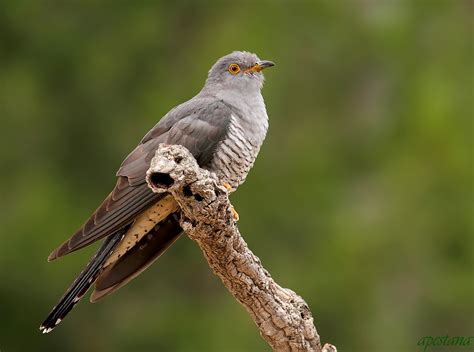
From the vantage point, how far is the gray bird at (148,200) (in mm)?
4355

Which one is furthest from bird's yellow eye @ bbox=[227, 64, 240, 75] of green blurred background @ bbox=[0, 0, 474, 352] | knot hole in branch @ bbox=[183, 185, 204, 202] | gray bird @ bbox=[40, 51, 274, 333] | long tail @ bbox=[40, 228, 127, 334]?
green blurred background @ bbox=[0, 0, 474, 352]

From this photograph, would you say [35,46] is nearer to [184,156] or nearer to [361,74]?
[361,74]

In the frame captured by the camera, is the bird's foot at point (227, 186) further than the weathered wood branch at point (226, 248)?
Yes

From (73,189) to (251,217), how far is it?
1770 mm

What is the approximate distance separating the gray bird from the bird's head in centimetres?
34

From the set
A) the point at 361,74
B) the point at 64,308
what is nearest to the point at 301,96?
the point at 361,74

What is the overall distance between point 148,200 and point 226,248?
22.3 inches

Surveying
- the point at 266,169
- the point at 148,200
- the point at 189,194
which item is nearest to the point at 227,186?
the point at 148,200

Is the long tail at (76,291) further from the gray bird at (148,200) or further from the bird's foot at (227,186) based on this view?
the bird's foot at (227,186)

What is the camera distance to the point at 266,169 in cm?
862

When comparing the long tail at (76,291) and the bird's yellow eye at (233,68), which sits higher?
the bird's yellow eye at (233,68)

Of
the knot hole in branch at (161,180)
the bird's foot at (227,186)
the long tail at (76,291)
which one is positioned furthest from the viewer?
the bird's foot at (227,186)

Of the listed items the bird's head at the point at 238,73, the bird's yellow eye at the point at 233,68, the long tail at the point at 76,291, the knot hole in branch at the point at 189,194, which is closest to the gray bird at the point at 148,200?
the long tail at the point at 76,291

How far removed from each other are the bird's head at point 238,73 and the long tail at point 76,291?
1.31 m
